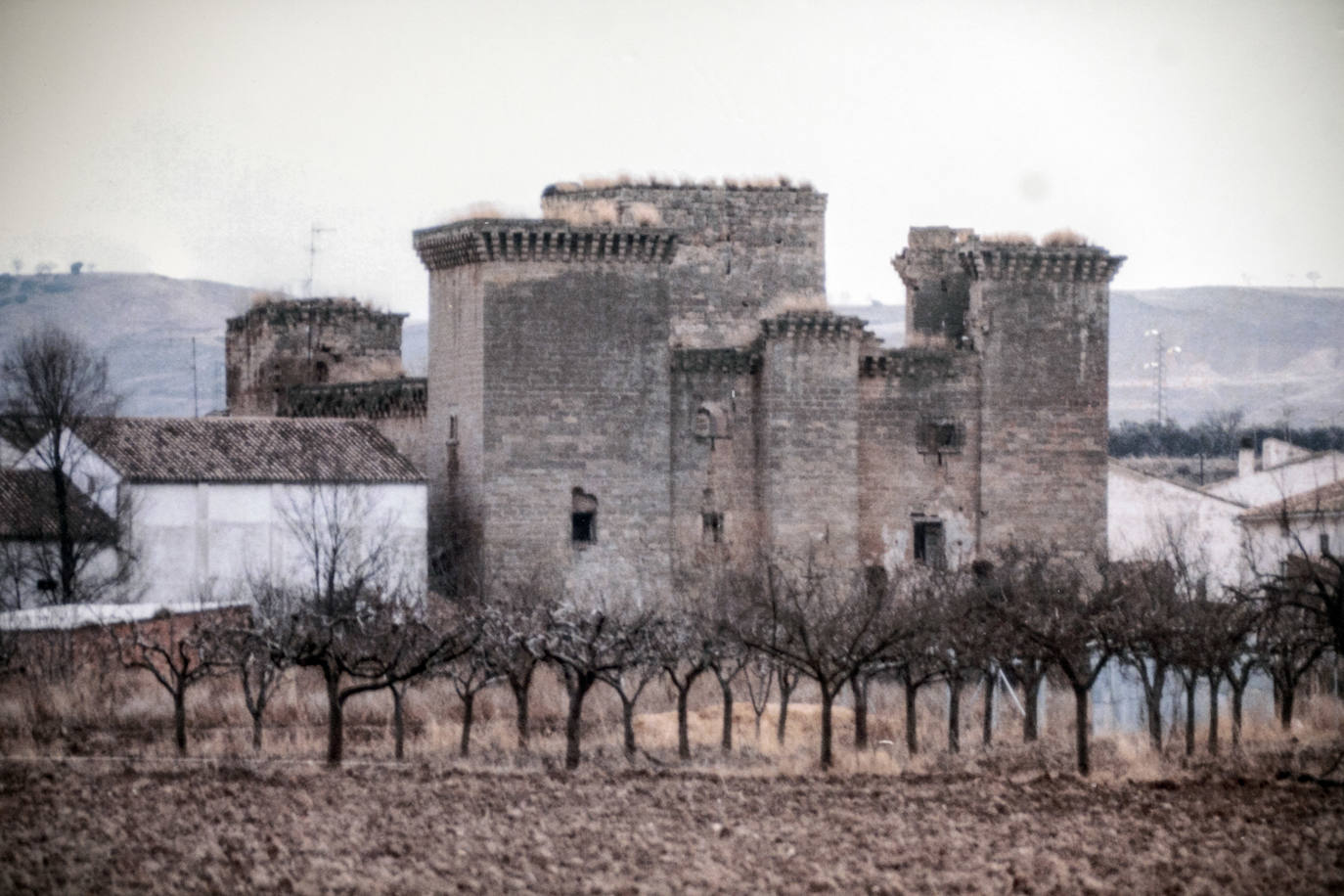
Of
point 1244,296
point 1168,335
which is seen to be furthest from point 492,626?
point 1244,296

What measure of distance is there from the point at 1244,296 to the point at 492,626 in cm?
14657

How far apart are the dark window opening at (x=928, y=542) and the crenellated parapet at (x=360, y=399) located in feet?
29.6

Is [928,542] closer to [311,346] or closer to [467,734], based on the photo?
[311,346]

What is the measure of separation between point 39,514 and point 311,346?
9.03 metres

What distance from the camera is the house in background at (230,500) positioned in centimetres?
3997

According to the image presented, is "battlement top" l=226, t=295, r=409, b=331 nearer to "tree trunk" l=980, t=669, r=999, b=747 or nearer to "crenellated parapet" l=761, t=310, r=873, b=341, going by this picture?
"crenellated parapet" l=761, t=310, r=873, b=341

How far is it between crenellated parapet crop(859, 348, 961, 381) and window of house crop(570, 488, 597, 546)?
6026mm

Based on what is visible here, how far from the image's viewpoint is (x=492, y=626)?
34406mm

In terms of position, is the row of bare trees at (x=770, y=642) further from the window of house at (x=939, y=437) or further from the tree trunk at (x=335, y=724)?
the window of house at (x=939, y=437)

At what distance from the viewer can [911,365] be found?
44.7 metres

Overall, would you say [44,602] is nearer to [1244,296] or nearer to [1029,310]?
[1029,310]

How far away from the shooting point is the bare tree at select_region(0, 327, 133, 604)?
129 ft

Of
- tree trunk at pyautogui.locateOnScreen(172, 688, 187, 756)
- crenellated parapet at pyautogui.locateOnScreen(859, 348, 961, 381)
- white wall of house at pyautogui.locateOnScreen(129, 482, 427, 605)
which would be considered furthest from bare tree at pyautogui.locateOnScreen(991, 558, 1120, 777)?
tree trunk at pyautogui.locateOnScreen(172, 688, 187, 756)

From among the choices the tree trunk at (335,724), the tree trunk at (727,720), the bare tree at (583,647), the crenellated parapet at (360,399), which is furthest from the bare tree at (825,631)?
the crenellated parapet at (360,399)
